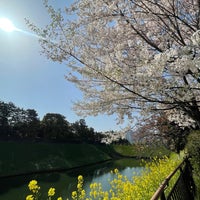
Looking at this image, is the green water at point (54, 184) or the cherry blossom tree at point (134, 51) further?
the green water at point (54, 184)

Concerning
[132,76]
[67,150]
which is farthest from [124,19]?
[67,150]

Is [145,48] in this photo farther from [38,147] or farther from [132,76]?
[38,147]

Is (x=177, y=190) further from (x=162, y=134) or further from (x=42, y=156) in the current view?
(x=42, y=156)

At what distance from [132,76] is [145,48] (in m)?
0.77

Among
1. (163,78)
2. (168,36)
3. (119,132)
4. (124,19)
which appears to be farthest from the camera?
(119,132)

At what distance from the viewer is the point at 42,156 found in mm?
54188

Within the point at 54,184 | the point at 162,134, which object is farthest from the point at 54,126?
the point at 162,134

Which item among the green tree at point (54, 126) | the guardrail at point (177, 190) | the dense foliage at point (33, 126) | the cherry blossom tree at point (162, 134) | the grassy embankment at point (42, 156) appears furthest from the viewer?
the green tree at point (54, 126)

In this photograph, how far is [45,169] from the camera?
46.0m

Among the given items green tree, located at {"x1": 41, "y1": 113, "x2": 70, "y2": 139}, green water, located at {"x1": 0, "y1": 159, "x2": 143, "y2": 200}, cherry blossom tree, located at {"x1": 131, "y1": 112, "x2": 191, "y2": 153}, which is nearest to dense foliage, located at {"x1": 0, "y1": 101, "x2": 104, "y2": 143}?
green tree, located at {"x1": 41, "y1": 113, "x2": 70, "y2": 139}

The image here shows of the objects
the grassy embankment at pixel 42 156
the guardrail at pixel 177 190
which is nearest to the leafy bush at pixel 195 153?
the guardrail at pixel 177 190

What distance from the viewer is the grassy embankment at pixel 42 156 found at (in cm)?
4449

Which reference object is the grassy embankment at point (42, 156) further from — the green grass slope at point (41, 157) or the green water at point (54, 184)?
the green water at point (54, 184)

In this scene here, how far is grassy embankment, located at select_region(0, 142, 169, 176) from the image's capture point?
44487mm
